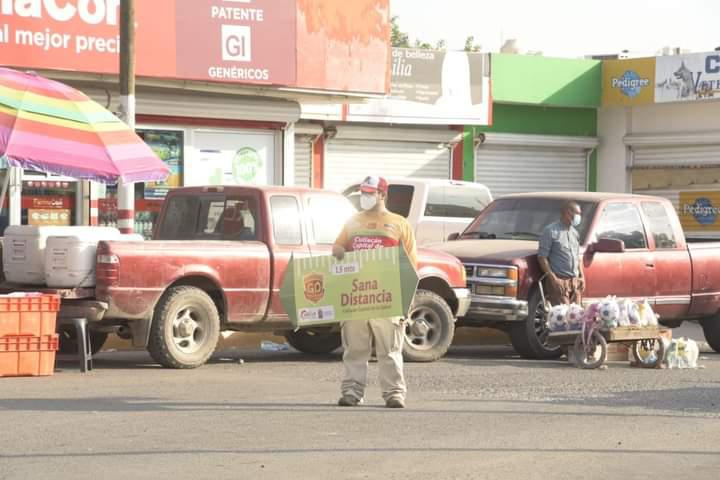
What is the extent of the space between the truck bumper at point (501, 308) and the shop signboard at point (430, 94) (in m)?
11.8

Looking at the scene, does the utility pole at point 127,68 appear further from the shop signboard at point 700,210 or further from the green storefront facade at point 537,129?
the shop signboard at point 700,210

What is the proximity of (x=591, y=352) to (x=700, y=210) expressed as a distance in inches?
722

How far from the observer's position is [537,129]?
33.4 meters

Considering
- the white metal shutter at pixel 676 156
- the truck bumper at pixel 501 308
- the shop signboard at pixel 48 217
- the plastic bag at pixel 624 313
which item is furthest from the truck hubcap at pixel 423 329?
the white metal shutter at pixel 676 156

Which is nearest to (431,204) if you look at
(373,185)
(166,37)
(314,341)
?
(166,37)

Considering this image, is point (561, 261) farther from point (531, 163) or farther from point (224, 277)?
point (531, 163)

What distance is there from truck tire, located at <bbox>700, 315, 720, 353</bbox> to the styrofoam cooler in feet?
27.2

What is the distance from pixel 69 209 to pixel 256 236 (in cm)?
838

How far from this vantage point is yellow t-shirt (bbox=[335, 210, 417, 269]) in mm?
12422

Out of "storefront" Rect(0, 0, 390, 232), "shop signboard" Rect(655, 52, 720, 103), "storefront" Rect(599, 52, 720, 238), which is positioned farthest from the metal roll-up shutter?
"storefront" Rect(0, 0, 390, 232)

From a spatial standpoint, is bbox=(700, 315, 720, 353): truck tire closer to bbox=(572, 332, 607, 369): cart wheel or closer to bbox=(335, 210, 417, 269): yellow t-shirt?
bbox=(572, 332, 607, 369): cart wheel

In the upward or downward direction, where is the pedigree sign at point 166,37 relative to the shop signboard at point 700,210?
upward

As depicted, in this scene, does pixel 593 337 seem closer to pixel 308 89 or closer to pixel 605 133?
pixel 308 89

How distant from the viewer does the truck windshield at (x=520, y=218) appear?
18172 mm
